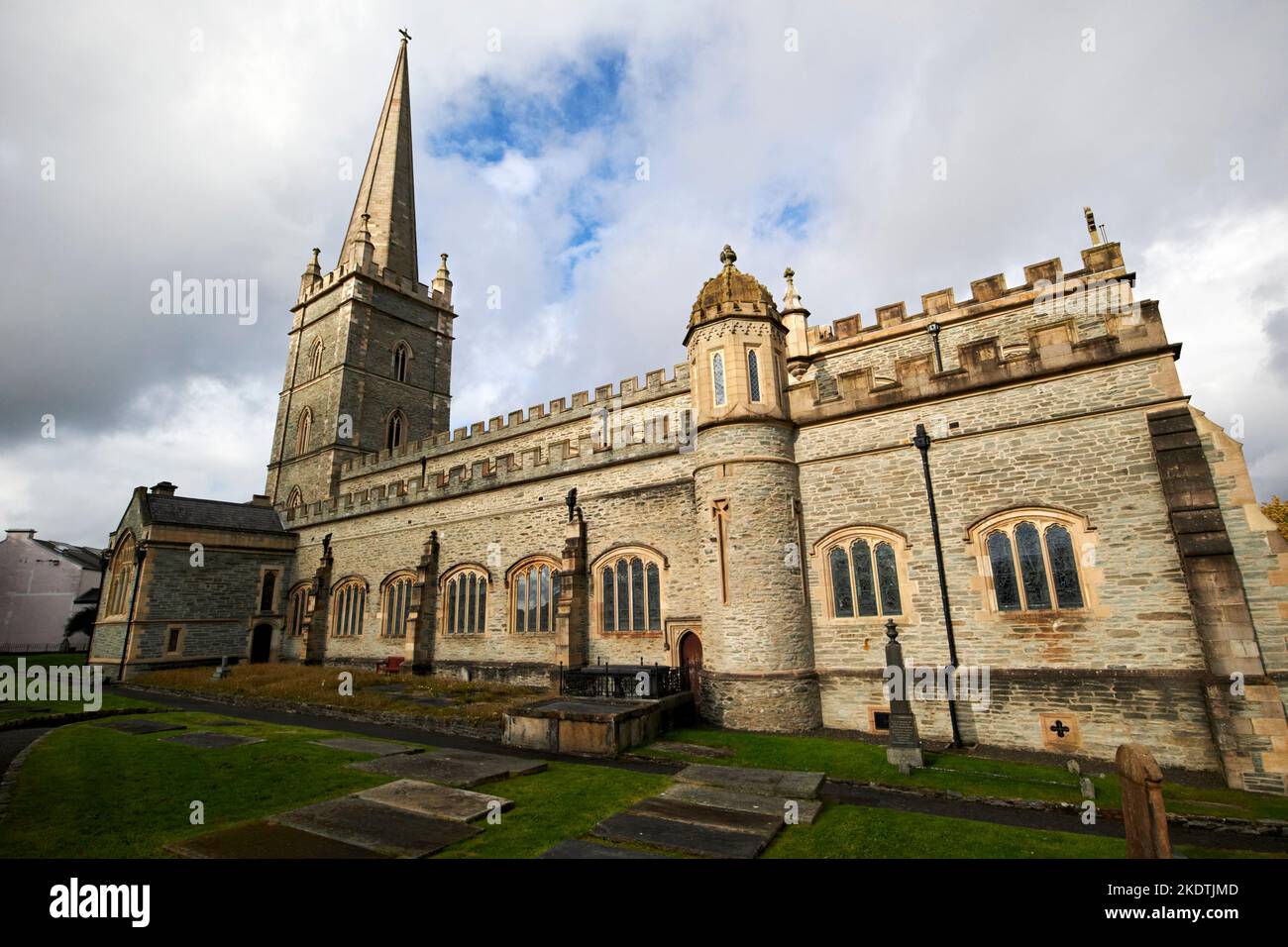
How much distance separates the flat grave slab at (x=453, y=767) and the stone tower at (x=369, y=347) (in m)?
28.8

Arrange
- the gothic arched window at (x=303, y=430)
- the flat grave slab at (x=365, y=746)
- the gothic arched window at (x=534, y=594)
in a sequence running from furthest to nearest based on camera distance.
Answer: the gothic arched window at (x=303, y=430) → the gothic arched window at (x=534, y=594) → the flat grave slab at (x=365, y=746)

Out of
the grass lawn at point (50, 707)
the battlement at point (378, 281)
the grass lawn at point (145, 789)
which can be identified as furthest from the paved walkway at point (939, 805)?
the battlement at point (378, 281)

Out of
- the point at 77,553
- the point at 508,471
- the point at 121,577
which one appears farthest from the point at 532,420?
the point at 77,553

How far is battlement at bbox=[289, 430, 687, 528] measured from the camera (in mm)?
17688

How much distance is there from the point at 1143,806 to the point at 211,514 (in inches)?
1357

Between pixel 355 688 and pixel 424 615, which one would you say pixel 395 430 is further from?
pixel 355 688

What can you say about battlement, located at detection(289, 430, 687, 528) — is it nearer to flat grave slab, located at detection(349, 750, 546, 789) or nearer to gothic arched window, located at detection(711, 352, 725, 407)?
gothic arched window, located at detection(711, 352, 725, 407)

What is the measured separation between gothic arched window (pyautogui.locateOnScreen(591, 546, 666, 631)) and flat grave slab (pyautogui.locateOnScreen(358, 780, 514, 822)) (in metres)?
9.40

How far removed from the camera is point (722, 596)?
44.2 ft

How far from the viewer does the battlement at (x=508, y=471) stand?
1769 centimetres

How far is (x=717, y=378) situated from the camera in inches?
585

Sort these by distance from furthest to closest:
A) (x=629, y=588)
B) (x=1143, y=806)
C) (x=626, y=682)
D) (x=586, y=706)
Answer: (x=629, y=588) < (x=626, y=682) < (x=586, y=706) < (x=1143, y=806)

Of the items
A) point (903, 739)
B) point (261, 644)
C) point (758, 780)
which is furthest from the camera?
point (261, 644)

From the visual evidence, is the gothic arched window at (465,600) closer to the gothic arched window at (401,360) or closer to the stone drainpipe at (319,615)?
the stone drainpipe at (319,615)
